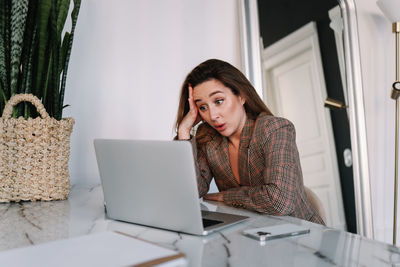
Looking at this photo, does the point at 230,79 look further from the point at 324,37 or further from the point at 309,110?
the point at 324,37

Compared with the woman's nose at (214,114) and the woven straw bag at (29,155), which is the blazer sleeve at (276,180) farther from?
the woven straw bag at (29,155)

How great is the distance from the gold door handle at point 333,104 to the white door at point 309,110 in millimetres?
29

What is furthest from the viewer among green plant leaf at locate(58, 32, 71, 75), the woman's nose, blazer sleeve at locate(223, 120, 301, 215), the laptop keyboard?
the woman's nose

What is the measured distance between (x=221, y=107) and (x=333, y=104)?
1067 millimetres

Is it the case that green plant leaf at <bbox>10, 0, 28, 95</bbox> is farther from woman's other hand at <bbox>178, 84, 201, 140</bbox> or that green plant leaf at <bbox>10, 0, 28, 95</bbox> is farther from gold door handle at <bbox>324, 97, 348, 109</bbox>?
gold door handle at <bbox>324, 97, 348, 109</bbox>

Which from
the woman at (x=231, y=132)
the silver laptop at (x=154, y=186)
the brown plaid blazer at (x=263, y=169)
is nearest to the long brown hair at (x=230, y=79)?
the woman at (x=231, y=132)

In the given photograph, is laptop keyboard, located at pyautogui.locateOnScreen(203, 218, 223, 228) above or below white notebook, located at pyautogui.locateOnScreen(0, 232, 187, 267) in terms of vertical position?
below

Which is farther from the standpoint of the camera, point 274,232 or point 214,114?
point 214,114

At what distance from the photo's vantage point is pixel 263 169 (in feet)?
5.03

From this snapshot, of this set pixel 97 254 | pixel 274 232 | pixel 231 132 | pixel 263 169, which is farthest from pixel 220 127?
pixel 97 254

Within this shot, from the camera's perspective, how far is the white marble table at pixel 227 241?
Result: 645 mm

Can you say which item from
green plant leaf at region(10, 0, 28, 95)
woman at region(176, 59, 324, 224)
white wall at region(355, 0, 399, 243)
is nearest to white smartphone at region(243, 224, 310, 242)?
woman at region(176, 59, 324, 224)

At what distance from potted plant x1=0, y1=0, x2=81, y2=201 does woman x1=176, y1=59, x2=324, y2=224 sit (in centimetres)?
56

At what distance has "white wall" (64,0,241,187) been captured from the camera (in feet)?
6.56
